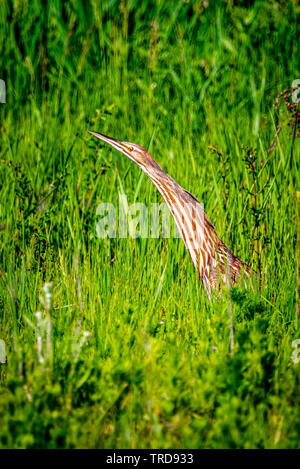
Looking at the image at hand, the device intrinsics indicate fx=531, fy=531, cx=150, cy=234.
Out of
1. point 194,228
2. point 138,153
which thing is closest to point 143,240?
point 194,228

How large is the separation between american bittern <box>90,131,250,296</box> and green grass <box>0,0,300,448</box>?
114 millimetres

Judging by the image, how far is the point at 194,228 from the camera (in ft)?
9.18

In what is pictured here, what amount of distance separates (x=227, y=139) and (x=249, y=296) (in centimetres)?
154

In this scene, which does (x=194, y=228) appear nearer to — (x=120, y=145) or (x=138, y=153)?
(x=138, y=153)

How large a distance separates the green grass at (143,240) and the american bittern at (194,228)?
4.5 inches

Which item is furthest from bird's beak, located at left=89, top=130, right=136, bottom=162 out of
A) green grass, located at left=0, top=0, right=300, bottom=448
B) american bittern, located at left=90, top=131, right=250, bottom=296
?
green grass, located at left=0, top=0, right=300, bottom=448

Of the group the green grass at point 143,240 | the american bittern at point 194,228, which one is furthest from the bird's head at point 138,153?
the green grass at point 143,240

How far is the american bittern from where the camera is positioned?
2.71m

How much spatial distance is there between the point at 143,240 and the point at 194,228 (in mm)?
295

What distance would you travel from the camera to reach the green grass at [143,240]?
172cm

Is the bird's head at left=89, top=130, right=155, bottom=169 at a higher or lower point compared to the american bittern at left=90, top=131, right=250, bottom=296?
higher

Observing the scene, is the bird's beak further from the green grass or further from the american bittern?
the green grass

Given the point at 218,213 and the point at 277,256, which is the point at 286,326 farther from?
the point at 218,213

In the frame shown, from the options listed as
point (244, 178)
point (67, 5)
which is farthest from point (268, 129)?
point (67, 5)
